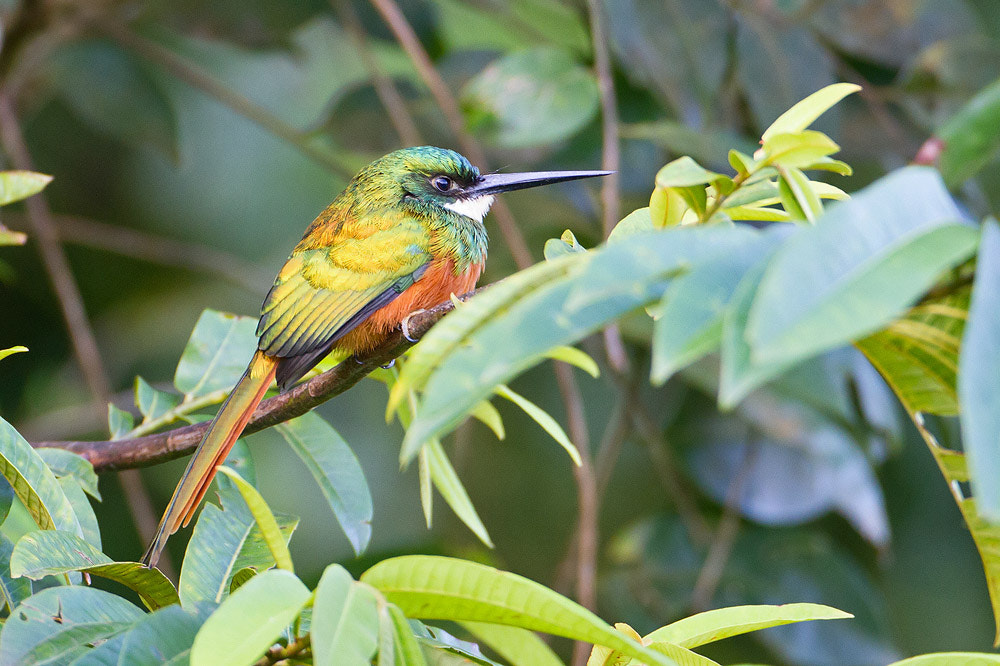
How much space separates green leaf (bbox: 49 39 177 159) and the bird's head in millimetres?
934

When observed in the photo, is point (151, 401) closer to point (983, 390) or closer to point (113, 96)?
point (983, 390)

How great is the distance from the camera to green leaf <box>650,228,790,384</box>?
43 centimetres

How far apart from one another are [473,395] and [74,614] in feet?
1.45

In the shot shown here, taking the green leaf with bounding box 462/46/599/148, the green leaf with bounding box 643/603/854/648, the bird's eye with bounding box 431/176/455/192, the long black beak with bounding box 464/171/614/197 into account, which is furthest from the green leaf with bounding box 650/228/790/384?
the green leaf with bounding box 462/46/599/148

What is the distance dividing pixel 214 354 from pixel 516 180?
656 mm

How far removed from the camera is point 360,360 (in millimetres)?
994

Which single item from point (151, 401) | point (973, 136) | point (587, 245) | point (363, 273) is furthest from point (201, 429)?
point (587, 245)

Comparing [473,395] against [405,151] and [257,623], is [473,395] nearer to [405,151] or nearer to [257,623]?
[257,623]

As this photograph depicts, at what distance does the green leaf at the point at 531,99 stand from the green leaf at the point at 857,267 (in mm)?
1657

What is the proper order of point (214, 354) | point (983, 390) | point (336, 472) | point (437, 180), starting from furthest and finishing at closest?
point (437, 180) < point (214, 354) < point (336, 472) < point (983, 390)

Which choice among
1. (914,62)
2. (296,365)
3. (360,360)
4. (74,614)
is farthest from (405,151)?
(914,62)

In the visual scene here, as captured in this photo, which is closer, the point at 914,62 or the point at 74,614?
the point at 74,614

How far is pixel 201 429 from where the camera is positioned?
1.10m

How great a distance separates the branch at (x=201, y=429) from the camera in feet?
3.32
